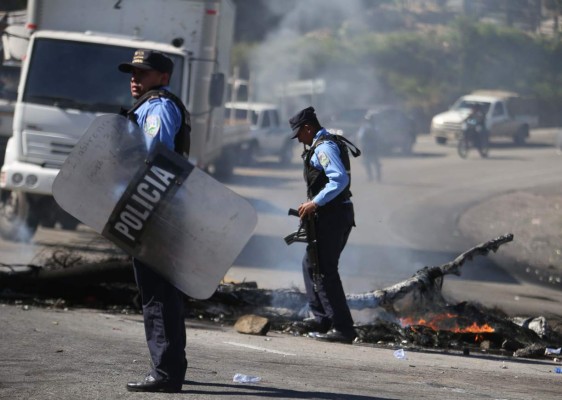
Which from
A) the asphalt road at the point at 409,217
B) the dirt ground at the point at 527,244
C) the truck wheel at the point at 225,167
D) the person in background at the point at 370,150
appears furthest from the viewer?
the person in background at the point at 370,150

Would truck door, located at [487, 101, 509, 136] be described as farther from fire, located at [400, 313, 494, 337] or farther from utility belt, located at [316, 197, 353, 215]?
utility belt, located at [316, 197, 353, 215]

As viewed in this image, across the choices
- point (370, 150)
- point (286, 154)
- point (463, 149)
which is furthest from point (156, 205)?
point (463, 149)

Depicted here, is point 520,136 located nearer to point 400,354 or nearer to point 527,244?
point 527,244

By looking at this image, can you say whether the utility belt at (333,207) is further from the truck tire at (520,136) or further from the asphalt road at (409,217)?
the truck tire at (520,136)

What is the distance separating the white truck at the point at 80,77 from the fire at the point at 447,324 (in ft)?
17.6

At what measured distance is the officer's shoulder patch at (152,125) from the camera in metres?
4.65

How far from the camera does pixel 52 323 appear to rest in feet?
22.6

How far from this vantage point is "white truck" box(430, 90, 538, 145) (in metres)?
35.9

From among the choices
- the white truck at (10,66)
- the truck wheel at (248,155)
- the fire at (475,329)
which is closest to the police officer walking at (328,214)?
the fire at (475,329)

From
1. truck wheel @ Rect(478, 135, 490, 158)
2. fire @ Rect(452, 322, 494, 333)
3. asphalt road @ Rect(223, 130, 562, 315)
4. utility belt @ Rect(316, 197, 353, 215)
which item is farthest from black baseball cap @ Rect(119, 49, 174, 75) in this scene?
truck wheel @ Rect(478, 135, 490, 158)

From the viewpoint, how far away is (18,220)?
12344mm

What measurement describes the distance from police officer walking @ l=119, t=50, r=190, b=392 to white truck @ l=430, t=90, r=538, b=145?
30.2 metres

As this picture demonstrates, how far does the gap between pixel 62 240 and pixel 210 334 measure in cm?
621

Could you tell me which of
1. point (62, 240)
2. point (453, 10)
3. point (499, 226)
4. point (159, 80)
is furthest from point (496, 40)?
point (159, 80)
